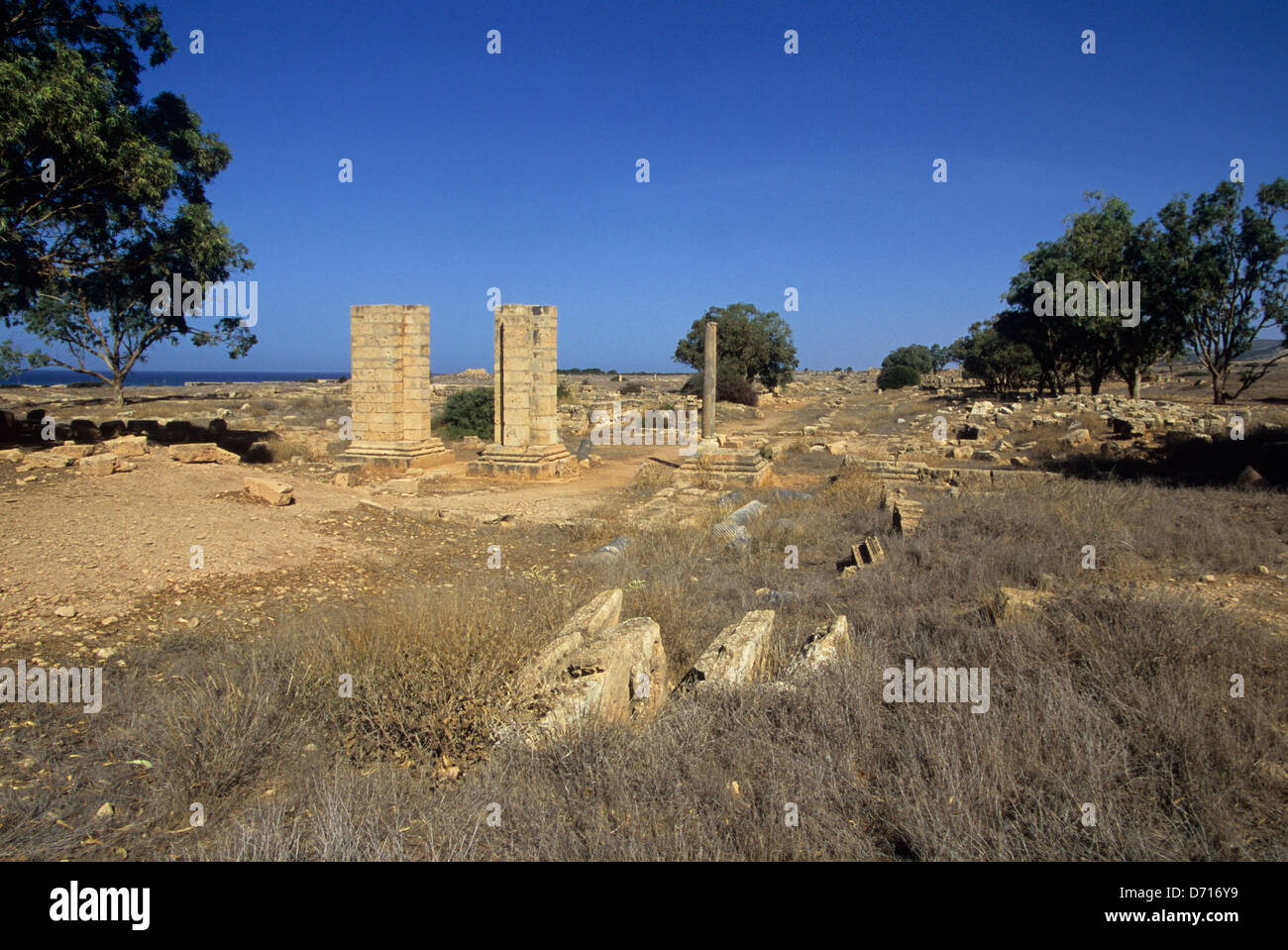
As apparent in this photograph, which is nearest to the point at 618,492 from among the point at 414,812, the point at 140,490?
the point at 140,490

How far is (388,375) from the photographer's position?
1500cm

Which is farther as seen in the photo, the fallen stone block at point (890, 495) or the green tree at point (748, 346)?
the green tree at point (748, 346)

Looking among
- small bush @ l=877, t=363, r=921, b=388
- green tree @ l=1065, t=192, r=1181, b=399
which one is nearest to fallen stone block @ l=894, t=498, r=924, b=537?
green tree @ l=1065, t=192, r=1181, b=399

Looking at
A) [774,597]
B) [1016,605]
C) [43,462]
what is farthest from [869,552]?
[43,462]

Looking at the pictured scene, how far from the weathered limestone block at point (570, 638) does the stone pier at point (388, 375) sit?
10695 mm

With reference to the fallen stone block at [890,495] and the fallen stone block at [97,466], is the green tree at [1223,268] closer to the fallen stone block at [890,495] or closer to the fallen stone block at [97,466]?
the fallen stone block at [890,495]

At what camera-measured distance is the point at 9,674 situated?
453 cm

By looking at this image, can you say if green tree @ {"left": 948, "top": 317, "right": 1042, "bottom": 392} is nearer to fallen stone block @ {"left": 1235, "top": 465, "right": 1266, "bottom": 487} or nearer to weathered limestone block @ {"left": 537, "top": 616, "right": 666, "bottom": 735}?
fallen stone block @ {"left": 1235, "top": 465, "right": 1266, "bottom": 487}

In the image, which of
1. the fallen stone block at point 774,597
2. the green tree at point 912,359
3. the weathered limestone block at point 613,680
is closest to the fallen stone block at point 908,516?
the fallen stone block at point 774,597

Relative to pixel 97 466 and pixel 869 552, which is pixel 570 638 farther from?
pixel 97 466

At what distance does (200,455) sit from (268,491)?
3.62 m

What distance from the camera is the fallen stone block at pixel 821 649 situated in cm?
427

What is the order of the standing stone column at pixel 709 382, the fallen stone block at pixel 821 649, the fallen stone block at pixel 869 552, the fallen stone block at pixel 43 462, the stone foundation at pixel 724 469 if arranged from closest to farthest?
the fallen stone block at pixel 821 649 → the fallen stone block at pixel 869 552 → the fallen stone block at pixel 43 462 → the stone foundation at pixel 724 469 → the standing stone column at pixel 709 382
